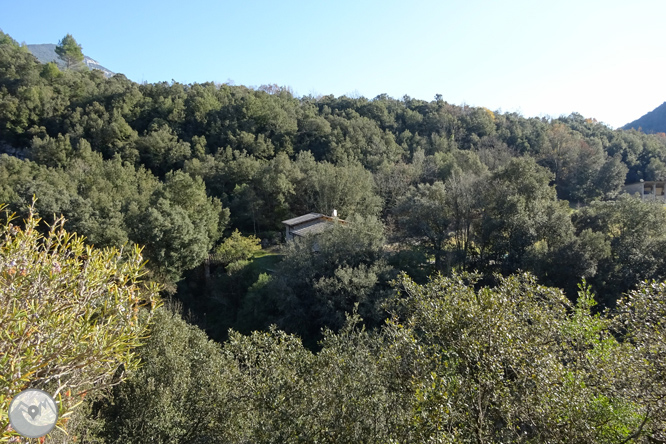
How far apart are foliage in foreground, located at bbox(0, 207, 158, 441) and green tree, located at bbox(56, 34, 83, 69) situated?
84941mm

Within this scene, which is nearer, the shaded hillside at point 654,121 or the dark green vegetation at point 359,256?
the dark green vegetation at point 359,256

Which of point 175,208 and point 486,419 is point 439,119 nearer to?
point 175,208

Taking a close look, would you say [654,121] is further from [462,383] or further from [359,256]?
[462,383]

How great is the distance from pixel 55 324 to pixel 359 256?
1728cm

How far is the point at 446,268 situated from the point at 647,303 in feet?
55.6

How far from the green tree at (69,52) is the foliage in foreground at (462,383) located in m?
85.5

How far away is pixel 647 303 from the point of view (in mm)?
5527

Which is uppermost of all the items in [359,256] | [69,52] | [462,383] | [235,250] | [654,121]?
[69,52]

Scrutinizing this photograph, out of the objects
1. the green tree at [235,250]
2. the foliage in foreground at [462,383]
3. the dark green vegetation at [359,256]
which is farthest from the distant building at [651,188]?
the foliage in foreground at [462,383]

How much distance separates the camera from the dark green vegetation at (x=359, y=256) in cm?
563

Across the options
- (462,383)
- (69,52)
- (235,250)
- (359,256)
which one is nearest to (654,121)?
(359,256)

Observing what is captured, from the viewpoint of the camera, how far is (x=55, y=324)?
466 cm

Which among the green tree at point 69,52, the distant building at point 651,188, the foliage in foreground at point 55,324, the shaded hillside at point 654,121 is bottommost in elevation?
the distant building at point 651,188

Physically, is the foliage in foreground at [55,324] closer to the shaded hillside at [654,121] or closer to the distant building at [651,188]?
the distant building at [651,188]
